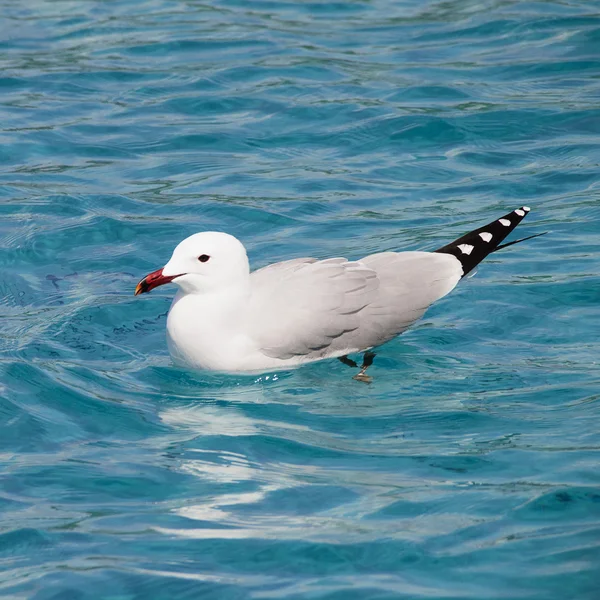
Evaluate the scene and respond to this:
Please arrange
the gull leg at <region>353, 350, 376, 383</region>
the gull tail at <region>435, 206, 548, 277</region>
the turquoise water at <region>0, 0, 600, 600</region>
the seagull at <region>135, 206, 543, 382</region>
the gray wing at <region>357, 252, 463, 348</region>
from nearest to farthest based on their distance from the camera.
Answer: the turquoise water at <region>0, 0, 600, 600</region>, the seagull at <region>135, 206, 543, 382</region>, the gull leg at <region>353, 350, 376, 383</region>, the gray wing at <region>357, 252, 463, 348</region>, the gull tail at <region>435, 206, 548, 277</region>

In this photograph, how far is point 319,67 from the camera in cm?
1063

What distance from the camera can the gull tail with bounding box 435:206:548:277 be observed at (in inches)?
265

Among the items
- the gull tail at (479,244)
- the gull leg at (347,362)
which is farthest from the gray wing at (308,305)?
the gull tail at (479,244)

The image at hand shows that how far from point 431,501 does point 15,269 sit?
12.3ft

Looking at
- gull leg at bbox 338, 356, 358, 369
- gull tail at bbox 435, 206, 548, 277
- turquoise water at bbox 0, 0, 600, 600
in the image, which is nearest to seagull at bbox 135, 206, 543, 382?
gull leg at bbox 338, 356, 358, 369

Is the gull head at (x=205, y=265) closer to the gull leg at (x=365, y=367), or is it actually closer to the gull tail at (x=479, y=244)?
the gull leg at (x=365, y=367)

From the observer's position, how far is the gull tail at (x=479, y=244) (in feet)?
22.1

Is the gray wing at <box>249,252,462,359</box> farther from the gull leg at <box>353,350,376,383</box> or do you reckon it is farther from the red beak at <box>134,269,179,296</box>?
the red beak at <box>134,269,179,296</box>

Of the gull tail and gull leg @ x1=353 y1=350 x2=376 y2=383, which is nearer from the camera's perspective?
gull leg @ x1=353 y1=350 x2=376 y2=383

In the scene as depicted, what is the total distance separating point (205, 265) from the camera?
6.04 m

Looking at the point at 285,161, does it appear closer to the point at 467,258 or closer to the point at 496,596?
the point at 467,258

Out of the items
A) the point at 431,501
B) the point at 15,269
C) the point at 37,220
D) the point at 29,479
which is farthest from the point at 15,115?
the point at 431,501

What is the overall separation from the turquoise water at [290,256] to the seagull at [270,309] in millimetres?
145

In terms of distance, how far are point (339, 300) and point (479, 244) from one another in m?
1.08
